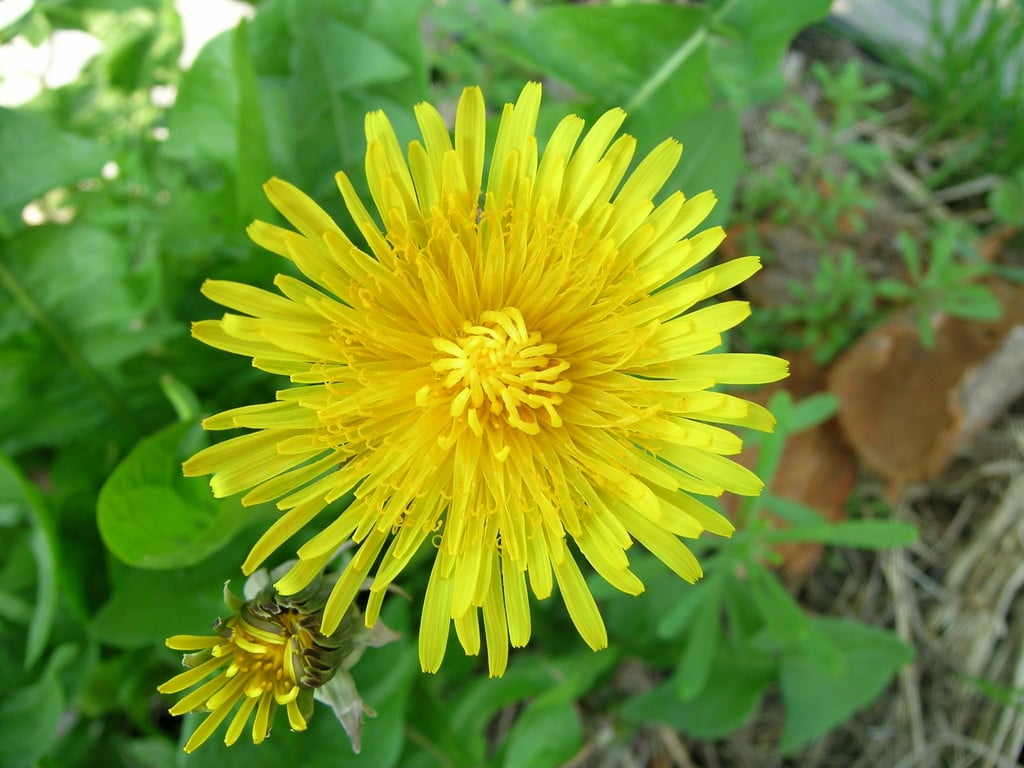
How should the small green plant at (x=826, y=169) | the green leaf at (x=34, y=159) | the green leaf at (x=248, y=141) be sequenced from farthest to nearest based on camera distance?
the small green plant at (x=826, y=169) < the green leaf at (x=34, y=159) < the green leaf at (x=248, y=141)

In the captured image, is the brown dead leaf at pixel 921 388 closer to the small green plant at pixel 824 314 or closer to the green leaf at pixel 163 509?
the small green plant at pixel 824 314

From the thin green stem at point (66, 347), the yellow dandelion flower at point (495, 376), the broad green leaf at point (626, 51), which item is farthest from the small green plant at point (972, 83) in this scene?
the thin green stem at point (66, 347)

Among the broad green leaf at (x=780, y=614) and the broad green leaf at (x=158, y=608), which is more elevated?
the broad green leaf at (x=780, y=614)

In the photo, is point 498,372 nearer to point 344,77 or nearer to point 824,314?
point 344,77

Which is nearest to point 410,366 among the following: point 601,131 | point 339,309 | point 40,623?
point 339,309

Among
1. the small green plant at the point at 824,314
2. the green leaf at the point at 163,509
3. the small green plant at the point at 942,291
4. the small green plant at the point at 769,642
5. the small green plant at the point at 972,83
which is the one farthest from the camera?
the small green plant at the point at 972,83

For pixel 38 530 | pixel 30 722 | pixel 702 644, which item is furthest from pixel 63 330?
pixel 702 644

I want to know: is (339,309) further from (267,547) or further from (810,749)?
(810,749)

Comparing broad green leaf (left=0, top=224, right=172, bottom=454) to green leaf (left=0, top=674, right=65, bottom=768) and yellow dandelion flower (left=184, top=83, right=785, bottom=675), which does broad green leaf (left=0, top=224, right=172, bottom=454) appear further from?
yellow dandelion flower (left=184, top=83, right=785, bottom=675)
